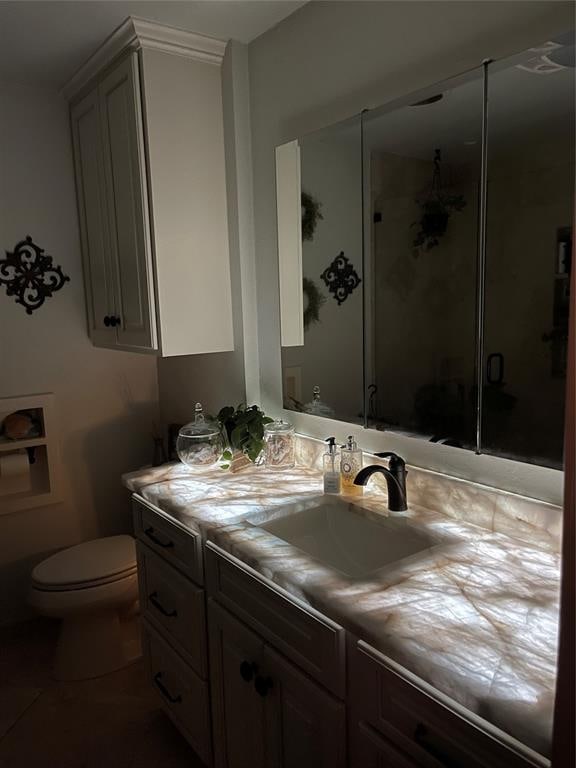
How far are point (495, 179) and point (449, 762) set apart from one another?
1167mm

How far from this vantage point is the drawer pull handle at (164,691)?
1.82m

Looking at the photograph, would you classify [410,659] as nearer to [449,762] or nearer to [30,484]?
[449,762]

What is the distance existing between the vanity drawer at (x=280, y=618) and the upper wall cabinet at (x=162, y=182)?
2.85ft

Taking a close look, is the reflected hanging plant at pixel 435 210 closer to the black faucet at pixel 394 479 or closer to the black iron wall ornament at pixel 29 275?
the black faucet at pixel 394 479

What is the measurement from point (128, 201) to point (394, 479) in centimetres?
136

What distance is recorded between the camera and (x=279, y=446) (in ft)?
6.47

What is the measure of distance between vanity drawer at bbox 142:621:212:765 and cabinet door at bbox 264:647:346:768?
37 cm

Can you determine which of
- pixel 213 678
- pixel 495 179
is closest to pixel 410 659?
pixel 213 678

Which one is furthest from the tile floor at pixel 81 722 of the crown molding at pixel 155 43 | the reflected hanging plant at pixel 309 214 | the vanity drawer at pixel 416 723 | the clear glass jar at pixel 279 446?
the crown molding at pixel 155 43

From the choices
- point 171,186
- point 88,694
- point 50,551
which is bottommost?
point 88,694

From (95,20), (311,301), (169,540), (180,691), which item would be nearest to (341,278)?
(311,301)

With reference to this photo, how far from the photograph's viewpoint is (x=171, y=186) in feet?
6.54

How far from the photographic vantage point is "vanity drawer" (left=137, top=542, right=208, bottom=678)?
1.63 meters

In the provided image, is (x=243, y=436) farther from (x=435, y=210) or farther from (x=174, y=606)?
(x=435, y=210)
